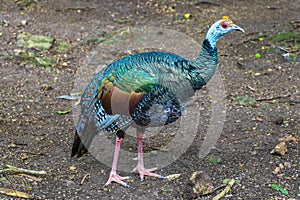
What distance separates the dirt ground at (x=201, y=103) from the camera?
16.0 ft

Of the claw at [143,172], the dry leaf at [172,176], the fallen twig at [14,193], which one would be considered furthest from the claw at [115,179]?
the fallen twig at [14,193]

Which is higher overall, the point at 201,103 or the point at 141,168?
the point at 141,168

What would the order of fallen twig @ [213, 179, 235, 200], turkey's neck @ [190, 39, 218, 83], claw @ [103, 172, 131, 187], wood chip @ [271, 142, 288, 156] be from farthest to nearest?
1. wood chip @ [271, 142, 288, 156]
2. claw @ [103, 172, 131, 187]
3. turkey's neck @ [190, 39, 218, 83]
4. fallen twig @ [213, 179, 235, 200]

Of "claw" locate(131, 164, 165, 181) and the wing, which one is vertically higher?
the wing

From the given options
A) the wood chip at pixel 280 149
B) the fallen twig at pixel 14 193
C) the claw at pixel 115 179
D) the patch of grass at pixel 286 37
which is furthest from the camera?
the patch of grass at pixel 286 37

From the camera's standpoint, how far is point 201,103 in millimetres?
6730

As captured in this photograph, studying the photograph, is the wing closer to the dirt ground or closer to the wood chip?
the dirt ground

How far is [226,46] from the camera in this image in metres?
8.30

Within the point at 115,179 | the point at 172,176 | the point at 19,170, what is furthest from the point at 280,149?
the point at 19,170

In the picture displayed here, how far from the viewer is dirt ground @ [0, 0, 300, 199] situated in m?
4.88

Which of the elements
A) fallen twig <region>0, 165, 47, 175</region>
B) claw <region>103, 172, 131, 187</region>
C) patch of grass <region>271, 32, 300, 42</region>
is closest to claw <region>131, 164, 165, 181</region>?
claw <region>103, 172, 131, 187</region>

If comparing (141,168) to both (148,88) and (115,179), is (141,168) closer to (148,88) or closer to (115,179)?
(115,179)

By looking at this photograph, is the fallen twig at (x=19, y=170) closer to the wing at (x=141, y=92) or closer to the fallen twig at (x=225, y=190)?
the wing at (x=141, y=92)

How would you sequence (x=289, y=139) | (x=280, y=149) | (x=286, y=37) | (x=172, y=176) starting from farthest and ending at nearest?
(x=286, y=37) < (x=289, y=139) < (x=280, y=149) < (x=172, y=176)
